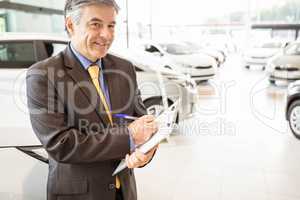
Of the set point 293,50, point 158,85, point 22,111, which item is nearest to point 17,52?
point 22,111

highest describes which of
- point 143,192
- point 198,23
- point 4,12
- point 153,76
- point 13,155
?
point 198,23

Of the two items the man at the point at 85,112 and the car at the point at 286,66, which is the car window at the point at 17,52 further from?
the car at the point at 286,66

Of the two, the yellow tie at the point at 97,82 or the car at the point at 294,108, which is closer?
the yellow tie at the point at 97,82

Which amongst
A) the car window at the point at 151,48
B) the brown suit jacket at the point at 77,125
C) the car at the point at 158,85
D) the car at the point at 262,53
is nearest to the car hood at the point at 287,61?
the car at the point at 262,53

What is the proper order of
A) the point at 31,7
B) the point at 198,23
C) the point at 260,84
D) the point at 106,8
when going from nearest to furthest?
1. the point at 106,8
2. the point at 31,7
3. the point at 260,84
4. the point at 198,23

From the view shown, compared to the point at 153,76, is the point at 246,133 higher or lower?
lower

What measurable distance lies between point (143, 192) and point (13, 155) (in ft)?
4.90

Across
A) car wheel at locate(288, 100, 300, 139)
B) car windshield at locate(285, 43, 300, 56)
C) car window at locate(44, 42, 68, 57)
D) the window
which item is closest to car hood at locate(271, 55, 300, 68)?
car windshield at locate(285, 43, 300, 56)

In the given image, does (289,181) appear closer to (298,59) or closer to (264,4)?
(298,59)

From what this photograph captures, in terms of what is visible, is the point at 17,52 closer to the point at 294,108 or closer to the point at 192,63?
the point at 294,108

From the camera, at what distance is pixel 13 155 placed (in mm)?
→ 1203

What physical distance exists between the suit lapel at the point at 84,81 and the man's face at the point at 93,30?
42 mm

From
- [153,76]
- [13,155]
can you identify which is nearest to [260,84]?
[153,76]

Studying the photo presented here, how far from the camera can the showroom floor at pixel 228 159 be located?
2533 mm
